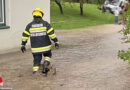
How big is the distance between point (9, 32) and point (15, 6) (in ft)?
3.22

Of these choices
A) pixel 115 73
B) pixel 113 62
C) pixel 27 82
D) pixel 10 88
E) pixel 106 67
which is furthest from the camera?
pixel 113 62

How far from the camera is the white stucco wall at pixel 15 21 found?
31.8 feet

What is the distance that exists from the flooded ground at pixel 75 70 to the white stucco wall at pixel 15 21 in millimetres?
437

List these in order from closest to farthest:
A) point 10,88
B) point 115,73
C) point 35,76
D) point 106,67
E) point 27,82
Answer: point 10,88
point 27,82
point 35,76
point 115,73
point 106,67

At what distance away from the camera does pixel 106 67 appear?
26.8 feet

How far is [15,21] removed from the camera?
394 inches

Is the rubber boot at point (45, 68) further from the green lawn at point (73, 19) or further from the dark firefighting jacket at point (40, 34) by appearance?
the green lawn at point (73, 19)

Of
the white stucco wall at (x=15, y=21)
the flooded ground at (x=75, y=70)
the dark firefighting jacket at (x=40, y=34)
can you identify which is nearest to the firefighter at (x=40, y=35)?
the dark firefighting jacket at (x=40, y=34)

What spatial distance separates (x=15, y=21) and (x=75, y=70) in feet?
11.5

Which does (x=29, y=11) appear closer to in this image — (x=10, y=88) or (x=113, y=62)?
(x=113, y=62)

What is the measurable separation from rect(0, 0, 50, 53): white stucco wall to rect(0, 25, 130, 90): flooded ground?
0.44m

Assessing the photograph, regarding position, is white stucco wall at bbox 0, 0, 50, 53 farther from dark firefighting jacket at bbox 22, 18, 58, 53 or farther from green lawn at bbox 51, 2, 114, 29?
green lawn at bbox 51, 2, 114, 29

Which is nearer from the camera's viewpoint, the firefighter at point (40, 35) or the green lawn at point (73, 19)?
the firefighter at point (40, 35)

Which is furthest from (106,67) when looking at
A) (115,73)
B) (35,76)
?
(35,76)
